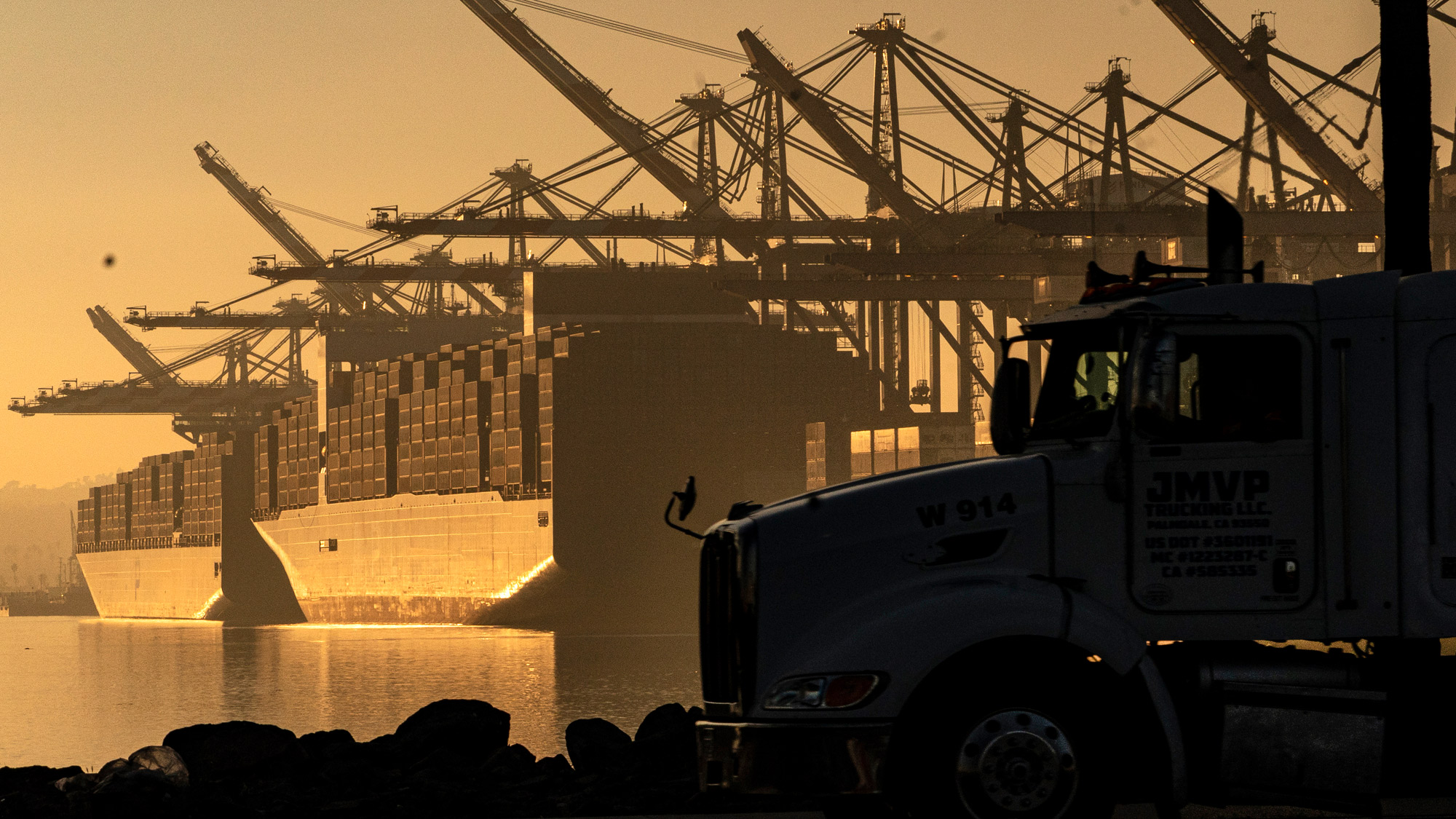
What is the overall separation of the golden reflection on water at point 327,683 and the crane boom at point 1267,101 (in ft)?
105

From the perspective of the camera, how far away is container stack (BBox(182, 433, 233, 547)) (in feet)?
465

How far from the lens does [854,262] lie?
252 feet

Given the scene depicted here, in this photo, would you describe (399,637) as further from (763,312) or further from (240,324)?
(240,324)

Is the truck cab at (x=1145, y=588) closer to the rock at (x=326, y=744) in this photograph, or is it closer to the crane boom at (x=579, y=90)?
the rock at (x=326, y=744)

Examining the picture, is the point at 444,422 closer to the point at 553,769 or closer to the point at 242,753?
the point at 242,753

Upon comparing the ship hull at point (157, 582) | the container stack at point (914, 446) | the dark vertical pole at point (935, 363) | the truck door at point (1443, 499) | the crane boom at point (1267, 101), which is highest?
the crane boom at point (1267, 101)

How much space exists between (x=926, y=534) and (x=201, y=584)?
14676 cm

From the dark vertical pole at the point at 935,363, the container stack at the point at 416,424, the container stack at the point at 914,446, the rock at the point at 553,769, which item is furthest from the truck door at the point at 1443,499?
the container stack at the point at 416,424

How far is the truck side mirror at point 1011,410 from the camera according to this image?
783cm

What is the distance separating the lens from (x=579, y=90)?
330ft

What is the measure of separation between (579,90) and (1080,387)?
312 ft

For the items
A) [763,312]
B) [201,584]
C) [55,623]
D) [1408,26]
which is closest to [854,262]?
[763,312]

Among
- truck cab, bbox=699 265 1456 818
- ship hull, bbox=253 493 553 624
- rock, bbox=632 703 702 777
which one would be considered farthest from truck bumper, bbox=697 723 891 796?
ship hull, bbox=253 493 553 624

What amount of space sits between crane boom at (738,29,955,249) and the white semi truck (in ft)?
254
